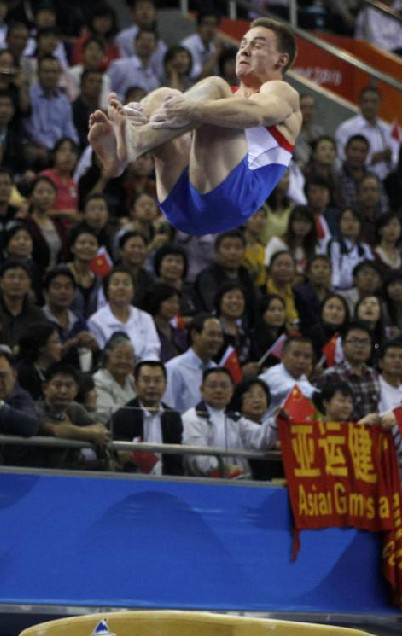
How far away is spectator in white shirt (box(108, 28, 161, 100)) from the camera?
13.1 metres

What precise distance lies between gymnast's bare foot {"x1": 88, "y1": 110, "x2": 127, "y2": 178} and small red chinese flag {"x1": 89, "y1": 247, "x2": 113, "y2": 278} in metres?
4.09

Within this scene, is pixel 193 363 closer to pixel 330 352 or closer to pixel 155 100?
pixel 330 352

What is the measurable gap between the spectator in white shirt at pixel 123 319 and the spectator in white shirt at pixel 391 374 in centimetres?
154

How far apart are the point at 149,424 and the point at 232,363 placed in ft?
4.70

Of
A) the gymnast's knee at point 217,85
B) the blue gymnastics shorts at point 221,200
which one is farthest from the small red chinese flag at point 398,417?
the gymnast's knee at point 217,85

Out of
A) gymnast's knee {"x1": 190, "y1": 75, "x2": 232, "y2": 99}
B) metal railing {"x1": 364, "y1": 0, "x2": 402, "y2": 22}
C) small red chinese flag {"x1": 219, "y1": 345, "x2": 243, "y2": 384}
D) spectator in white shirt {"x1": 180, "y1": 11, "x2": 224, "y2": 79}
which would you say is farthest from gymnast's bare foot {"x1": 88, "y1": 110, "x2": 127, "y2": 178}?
metal railing {"x1": 364, "y1": 0, "x2": 402, "y2": 22}

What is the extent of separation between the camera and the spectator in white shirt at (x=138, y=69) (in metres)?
13.1

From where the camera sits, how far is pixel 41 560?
8578 millimetres

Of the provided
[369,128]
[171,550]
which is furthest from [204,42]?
[171,550]

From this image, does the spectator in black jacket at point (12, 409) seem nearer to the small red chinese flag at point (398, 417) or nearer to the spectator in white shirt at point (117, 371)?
the spectator in white shirt at point (117, 371)

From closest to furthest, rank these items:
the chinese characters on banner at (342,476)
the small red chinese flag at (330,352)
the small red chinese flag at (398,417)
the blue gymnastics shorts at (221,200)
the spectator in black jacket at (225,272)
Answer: the blue gymnastics shorts at (221,200) → the chinese characters on banner at (342,476) → the small red chinese flag at (398,417) → the small red chinese flag at (330,352) → the spectator in black jacket at (225,272)

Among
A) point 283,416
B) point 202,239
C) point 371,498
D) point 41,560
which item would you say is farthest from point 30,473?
point 202,239

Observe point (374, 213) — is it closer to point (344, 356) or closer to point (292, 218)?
point (292, 218)

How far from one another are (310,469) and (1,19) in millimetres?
5348
